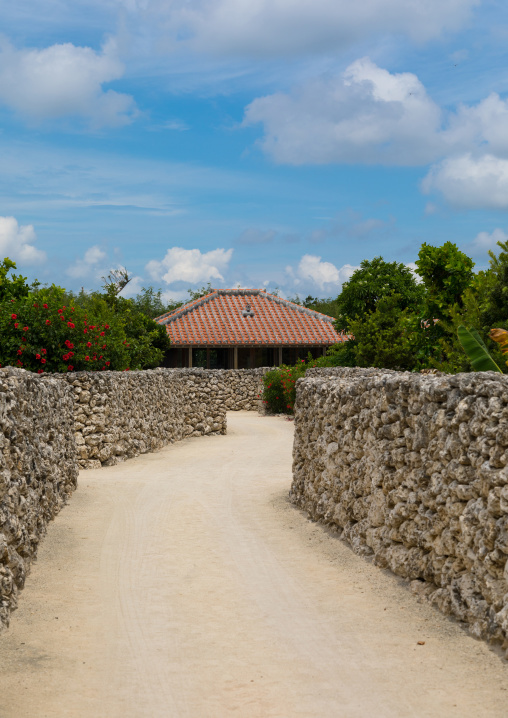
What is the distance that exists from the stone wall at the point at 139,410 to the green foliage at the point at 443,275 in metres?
7.13

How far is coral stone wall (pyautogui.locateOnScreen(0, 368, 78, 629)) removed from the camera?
6.45 m

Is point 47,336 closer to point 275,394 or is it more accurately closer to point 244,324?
point 275,394

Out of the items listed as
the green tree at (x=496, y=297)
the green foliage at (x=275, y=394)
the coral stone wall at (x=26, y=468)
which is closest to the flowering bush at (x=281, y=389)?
the green foliage at (x=275, y=394)

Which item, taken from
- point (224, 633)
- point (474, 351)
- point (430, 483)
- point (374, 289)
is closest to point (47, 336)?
point (474, 351)

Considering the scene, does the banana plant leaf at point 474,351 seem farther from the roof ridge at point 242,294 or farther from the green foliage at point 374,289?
the roof ridge at point 242,294

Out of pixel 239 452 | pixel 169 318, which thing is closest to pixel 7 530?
pixel 239 452

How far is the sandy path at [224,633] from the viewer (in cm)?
470

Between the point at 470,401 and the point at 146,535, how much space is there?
5.21m

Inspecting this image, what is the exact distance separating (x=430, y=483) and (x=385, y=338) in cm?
2013

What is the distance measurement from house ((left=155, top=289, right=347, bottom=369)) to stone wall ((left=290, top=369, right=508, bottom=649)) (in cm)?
2640

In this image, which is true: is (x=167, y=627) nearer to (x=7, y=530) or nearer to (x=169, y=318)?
(x=7, y=530)

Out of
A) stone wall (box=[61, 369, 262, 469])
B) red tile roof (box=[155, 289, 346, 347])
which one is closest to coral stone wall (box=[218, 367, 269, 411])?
red tile roof (box=[155, 289, 346, 347])

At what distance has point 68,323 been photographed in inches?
631

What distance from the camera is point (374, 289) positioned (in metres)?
27.7
